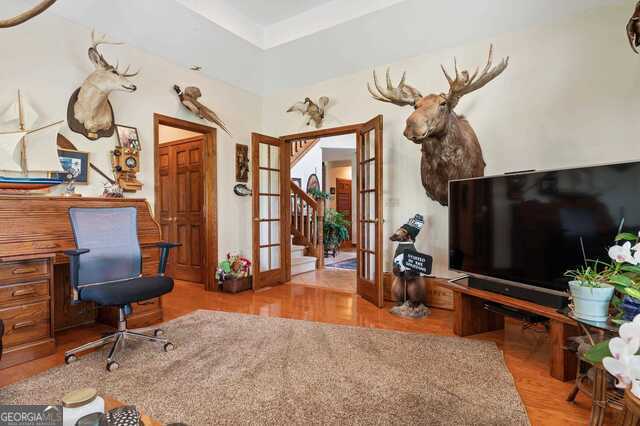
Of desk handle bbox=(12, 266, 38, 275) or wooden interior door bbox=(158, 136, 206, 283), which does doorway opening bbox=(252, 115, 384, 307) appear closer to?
wooden interior door bbox=(158, 136, 206, 283)

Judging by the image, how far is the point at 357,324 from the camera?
3221 mm

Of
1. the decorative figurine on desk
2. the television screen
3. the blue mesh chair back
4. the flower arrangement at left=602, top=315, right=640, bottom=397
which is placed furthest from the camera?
the decorative figurine on desk

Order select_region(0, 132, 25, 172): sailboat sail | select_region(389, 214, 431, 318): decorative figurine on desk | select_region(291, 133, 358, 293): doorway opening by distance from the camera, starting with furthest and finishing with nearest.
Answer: select_region(291, 133, 358, 293): doorway opening → select_region(389, 214, 431, 318): decorative figurine on desk → select_region(0, 132, 25, 172): sailboat sail

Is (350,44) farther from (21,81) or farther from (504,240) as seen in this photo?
(21,81)

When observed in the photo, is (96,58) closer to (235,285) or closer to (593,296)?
(235,285)

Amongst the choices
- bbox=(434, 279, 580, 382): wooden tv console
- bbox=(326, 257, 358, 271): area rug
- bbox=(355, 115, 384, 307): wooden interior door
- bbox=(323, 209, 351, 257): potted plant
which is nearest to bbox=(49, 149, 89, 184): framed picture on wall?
bbox=(355, 115, 384, 307): wooden interior door

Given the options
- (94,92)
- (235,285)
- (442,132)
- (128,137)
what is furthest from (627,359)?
(235,285)

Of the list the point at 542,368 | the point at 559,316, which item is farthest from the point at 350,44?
the point at 542,368

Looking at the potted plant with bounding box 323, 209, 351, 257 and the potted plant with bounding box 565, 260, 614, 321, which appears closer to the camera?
the potted plant with bounding box 565, 260, 614, 321

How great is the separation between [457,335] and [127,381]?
2.54 metres

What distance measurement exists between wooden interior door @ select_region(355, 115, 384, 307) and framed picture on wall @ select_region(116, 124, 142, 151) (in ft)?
8.48

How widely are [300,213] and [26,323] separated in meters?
4.38

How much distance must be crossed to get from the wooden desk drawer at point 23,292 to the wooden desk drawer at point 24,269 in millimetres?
59

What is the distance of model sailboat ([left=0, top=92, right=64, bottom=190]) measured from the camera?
8.48 ft
